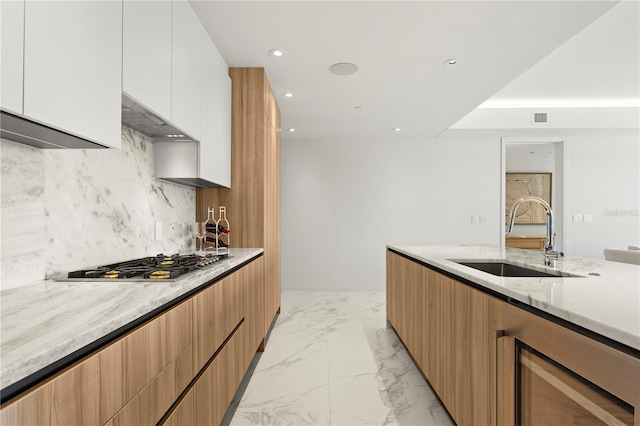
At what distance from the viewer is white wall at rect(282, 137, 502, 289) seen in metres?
5.64

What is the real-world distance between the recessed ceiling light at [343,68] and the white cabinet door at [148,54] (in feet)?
4.79

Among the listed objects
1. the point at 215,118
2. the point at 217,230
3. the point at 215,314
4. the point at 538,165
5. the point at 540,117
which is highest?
the point at 540,117

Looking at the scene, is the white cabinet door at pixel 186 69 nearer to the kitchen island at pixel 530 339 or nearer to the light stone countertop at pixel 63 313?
the light stone countertop at pixel 63 313

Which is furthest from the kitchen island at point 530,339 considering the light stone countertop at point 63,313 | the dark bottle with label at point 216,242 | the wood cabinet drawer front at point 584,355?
the dark bottle with label at point 216,242

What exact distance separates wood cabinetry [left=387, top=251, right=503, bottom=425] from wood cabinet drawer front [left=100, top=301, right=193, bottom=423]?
110cm

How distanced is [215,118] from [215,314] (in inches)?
57.0

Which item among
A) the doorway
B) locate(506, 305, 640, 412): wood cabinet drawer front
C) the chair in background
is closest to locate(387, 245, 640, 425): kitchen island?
locate(506, 305, 640, 412): wood cabinet drawer front

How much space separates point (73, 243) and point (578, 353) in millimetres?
1798

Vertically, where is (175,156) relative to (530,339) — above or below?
above

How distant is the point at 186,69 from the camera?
1938 mm

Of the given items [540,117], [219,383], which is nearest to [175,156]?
[219,383]

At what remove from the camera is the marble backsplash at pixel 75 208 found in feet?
3.97

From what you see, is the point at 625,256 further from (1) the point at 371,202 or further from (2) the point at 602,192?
(1) the point at 371,202

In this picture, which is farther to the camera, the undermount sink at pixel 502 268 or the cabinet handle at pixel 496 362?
the undermount sink at pixel 502 268
